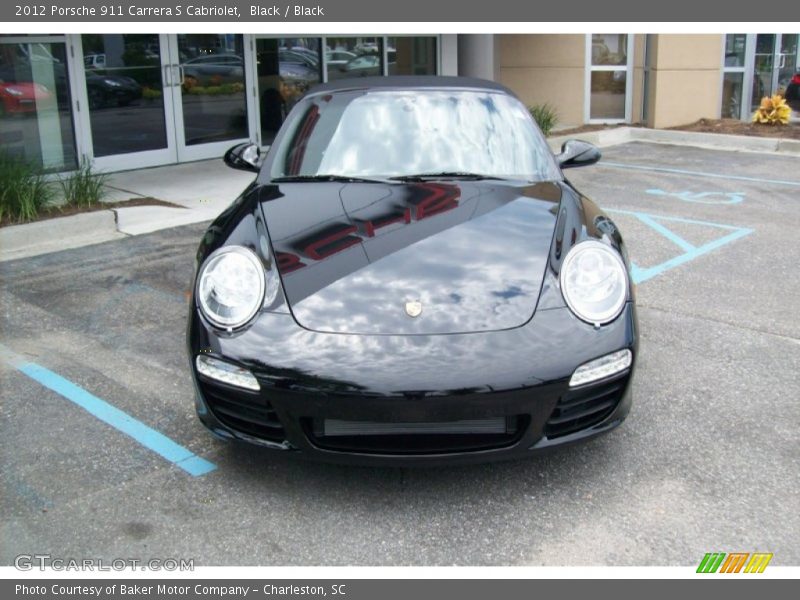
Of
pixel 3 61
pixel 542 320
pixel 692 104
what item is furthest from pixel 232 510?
pixel 692 104

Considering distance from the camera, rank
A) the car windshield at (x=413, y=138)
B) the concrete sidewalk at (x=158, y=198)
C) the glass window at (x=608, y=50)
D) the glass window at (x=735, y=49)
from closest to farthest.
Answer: the car windshield at (x=413, y=138) → the concrete sidewalk at (x=158, y=198) → the glass window at (x=608, y=50) → the glass window at (x=735, y=49)

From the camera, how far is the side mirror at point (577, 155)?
4996 mm

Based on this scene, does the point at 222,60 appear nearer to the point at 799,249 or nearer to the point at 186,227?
the point at 186,227

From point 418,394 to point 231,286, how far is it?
0.93m

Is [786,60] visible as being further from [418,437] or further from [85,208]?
[418,437]

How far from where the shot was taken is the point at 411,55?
14438 millimetres

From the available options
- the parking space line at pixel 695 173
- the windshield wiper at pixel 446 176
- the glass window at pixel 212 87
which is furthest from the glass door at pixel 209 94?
the windshield wiper at pixel 446 176

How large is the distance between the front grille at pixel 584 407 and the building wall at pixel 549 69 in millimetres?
12926

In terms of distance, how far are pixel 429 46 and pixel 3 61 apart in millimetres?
7468

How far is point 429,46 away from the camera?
1456 cm

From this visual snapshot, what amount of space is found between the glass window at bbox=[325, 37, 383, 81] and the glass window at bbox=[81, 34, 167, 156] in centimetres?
322

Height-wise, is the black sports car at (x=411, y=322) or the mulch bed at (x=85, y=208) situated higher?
the black sports car at (x=411, y=322)

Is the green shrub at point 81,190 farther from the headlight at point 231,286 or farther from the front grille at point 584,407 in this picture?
the front grille at point 584,407

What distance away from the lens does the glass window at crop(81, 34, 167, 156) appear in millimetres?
10117
